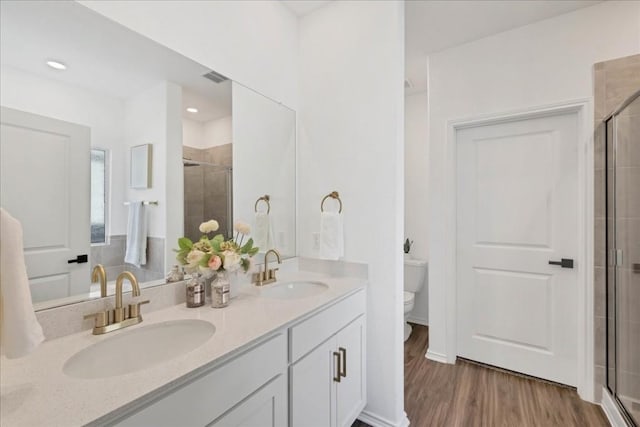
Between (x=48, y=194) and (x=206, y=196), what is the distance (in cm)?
62


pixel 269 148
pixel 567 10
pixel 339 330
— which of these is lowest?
pixel 339 330

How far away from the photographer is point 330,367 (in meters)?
1.38

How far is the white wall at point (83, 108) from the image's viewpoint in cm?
92

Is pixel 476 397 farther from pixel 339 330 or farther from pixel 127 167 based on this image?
pixel 127 167

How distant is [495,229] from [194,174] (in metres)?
2.24

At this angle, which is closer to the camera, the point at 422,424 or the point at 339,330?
the point at 339,330

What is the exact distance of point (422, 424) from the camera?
171 cm

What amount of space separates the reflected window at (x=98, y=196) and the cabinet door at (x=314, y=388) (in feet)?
3.03

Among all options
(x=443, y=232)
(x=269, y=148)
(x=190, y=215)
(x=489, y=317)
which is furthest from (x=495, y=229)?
(x=190, y=215)

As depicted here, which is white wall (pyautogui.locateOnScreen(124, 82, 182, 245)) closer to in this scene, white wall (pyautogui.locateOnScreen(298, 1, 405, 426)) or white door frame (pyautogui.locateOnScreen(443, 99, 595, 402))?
white wall (pyautogui.locateOnScreen(298, 1, 405, 426))

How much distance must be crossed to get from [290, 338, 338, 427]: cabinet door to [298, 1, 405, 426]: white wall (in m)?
0.43

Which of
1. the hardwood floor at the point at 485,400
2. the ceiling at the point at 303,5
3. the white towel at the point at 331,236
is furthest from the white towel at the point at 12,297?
the ceiling at the point at 303,5

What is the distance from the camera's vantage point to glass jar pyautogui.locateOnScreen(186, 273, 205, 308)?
4.14 feet

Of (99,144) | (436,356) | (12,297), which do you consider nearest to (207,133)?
(99,144)
